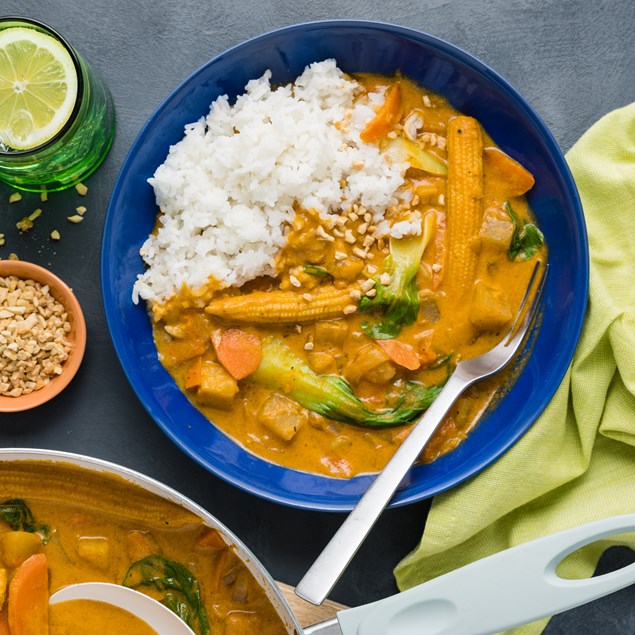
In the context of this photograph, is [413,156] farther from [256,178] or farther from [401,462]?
[401,462]

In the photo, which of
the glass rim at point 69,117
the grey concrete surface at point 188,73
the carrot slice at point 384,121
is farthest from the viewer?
the grey concrete surface at point 188,73

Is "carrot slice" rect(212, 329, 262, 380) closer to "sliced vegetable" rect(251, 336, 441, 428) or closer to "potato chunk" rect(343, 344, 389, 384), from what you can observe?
"sliced vegetable" rect(251, 336, 441, 428)

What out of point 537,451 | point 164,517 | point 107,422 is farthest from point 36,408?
point 537,451

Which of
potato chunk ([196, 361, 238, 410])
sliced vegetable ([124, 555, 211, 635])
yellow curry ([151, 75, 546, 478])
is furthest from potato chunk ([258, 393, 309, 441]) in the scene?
sliced vegetable ([124, 555, 211, 635])

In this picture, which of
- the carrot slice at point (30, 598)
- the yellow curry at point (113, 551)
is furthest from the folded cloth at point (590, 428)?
the carrot slice at point (30, 598)

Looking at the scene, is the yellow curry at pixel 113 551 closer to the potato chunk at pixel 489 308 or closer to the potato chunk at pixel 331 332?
the potato chunk at pixel 331 332

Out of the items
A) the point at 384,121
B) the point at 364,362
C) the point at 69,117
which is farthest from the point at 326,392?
the point at 69,117
